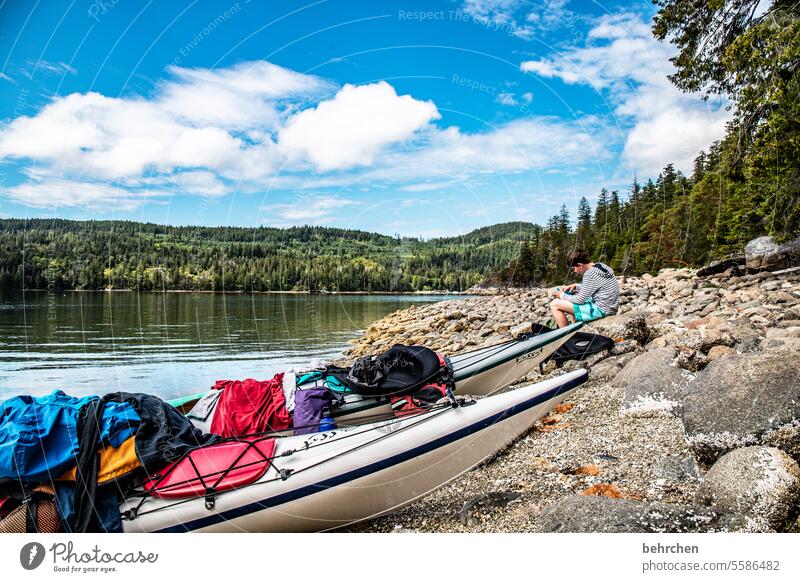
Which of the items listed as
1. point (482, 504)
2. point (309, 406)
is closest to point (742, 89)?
point (482, 504)

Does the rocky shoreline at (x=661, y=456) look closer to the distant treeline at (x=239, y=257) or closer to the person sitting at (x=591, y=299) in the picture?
the person sitting at (x=591, y=299)

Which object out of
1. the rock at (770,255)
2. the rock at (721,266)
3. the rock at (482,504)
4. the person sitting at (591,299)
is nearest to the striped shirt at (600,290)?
the person sitting at (591,299)

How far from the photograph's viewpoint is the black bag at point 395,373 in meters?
3.57

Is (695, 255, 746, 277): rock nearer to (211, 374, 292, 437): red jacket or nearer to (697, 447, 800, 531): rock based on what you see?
(697, 447, 800, 531): rock

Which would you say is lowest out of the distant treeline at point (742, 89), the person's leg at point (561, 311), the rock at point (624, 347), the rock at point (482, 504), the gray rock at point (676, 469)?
the rock at point (482, 504)

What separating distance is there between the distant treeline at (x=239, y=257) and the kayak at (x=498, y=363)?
1062 millimetres

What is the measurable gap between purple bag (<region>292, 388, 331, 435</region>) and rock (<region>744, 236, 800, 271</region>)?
9628 mm

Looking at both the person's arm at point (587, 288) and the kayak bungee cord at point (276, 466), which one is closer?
the kayak bungee cord at point (276, 466)

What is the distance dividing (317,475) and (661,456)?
197cm

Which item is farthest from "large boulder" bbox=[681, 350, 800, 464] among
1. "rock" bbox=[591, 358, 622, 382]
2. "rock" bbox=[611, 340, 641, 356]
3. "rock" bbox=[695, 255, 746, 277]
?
"rock" bbox=[695, 255, 746, 277]

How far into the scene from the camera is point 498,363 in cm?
443

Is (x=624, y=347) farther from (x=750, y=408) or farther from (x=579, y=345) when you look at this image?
(x=750, y=408)

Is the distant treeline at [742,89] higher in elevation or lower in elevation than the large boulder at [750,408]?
higher

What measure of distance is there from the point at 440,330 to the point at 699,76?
6.46 m
